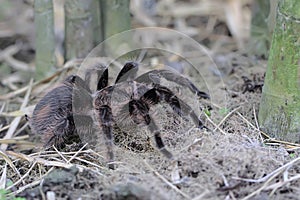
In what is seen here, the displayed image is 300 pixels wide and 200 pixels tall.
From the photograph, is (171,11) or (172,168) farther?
(171,11)

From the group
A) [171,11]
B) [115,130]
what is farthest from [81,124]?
[171,11]

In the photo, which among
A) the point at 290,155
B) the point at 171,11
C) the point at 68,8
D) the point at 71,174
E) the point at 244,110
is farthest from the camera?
the point at 171,11

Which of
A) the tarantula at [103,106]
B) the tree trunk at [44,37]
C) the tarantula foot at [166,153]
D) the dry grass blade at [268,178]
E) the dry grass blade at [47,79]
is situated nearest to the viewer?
the dry grass blade at [268,178]

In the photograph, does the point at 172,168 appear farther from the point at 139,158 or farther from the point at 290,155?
the point at 290,155

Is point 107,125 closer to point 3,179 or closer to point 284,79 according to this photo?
point 3,179

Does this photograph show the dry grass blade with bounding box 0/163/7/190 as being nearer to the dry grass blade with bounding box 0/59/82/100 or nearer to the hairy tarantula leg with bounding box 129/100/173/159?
the hairy tarantula leg with bounding box 129/100/173/159

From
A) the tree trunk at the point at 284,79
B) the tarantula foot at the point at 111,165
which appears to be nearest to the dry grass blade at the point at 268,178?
the tree trunk at the point at 284,79

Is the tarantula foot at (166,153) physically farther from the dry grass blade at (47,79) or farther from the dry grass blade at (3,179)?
the dry grass blade at (47,79)
